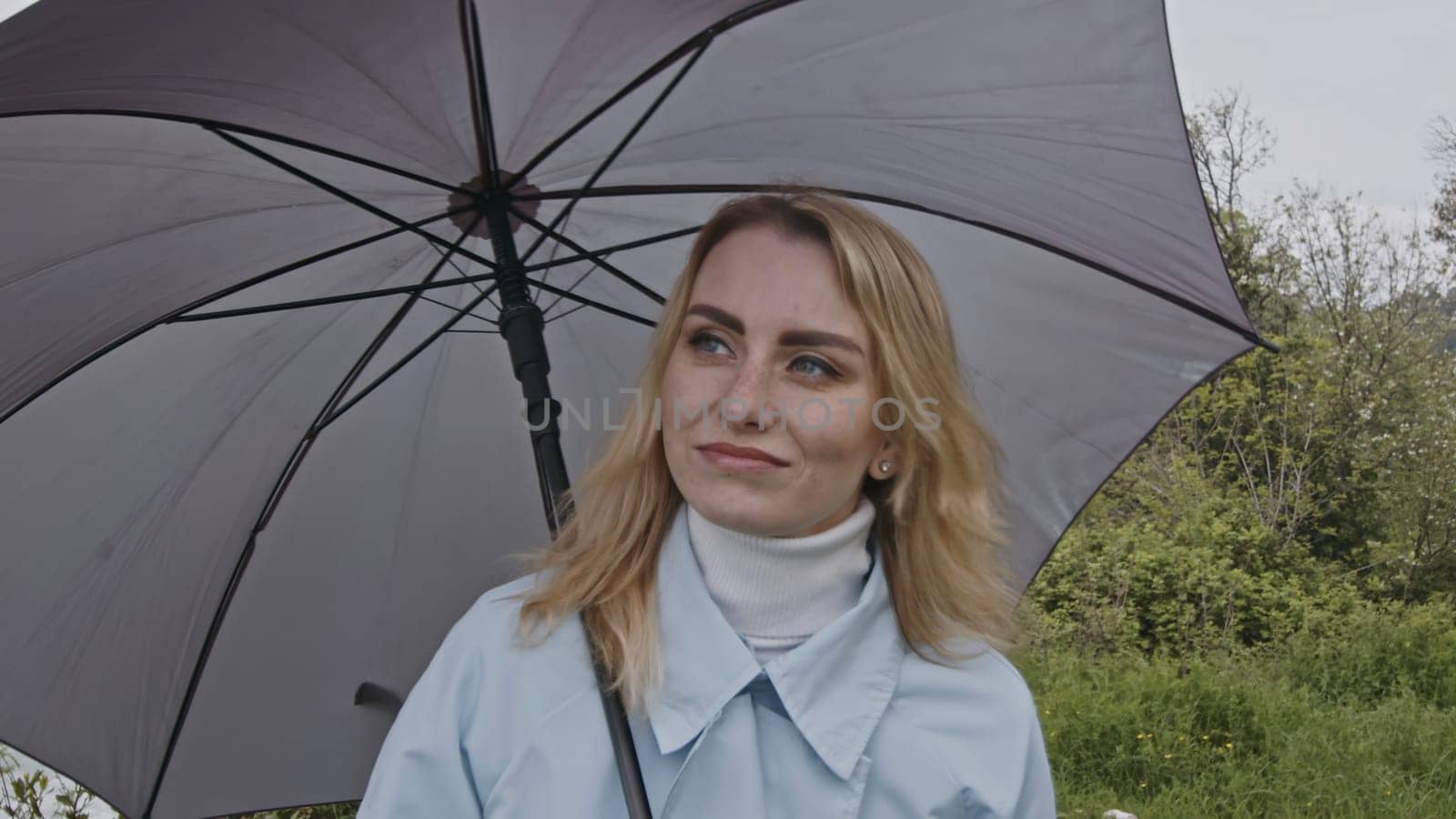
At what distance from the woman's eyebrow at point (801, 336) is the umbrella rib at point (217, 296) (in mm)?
527

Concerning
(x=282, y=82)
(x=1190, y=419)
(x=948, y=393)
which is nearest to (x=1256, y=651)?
(x=1190, y=419)

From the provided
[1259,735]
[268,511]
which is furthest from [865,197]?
[1259,735]

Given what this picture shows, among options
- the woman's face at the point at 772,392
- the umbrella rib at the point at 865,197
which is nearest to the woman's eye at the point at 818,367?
the woman's face at the point at 772,392

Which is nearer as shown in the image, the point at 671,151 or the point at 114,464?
the point at 671,151

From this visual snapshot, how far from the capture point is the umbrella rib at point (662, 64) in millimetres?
1630

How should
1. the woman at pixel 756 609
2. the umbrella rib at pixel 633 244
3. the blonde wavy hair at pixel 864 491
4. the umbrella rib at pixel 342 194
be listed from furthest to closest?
1. the umbrella rib at pixel 633 244
2. the umbrella rib at pixel 342 194
3. the blonde wavy hair at pixel 864 491
4. the woman at pixel 756 609

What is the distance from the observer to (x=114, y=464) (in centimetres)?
212

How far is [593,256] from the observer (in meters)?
2.19

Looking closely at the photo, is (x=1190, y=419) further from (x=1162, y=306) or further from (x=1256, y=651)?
(x=1162, y=306)

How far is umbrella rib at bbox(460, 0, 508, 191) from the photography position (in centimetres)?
164

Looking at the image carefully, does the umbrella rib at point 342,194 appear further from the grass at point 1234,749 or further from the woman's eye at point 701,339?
the grass at point 1234,749

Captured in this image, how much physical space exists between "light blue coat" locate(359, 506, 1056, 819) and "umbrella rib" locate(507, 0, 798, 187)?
563mm

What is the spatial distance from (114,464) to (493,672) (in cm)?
94

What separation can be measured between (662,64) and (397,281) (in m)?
0.70
